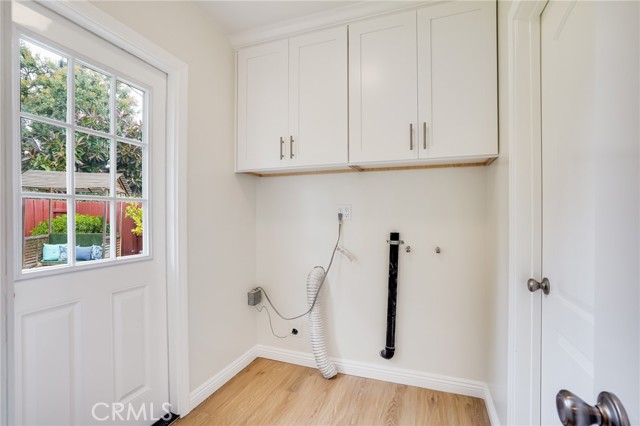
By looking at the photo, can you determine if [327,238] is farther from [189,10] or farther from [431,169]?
[189,10]

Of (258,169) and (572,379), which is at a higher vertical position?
(258,169)

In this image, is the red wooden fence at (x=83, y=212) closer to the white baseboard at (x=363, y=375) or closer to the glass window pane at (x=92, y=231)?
the glass window pane at (x=92, y=231)

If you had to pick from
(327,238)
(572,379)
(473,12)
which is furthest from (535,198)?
(327,238)

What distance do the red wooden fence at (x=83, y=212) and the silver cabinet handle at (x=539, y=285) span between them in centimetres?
191

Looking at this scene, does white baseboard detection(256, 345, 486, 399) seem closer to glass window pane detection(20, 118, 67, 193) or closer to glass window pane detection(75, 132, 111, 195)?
glass window pane detection(75, 132, 111, 195)

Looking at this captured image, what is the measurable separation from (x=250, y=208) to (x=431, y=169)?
140cm

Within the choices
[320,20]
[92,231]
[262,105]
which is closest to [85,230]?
[92,231]

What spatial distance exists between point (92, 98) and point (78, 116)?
0.39ft

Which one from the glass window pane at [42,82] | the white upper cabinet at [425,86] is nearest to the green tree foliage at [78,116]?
the glass window pane at [42,82]

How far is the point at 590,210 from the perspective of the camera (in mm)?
821

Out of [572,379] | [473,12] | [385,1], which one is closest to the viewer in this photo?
[572,379]

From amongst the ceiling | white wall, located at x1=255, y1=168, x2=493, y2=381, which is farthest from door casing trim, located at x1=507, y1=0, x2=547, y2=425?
the ceiling

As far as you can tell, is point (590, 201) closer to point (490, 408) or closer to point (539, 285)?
point (539, 285)

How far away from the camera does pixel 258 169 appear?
2.02m
